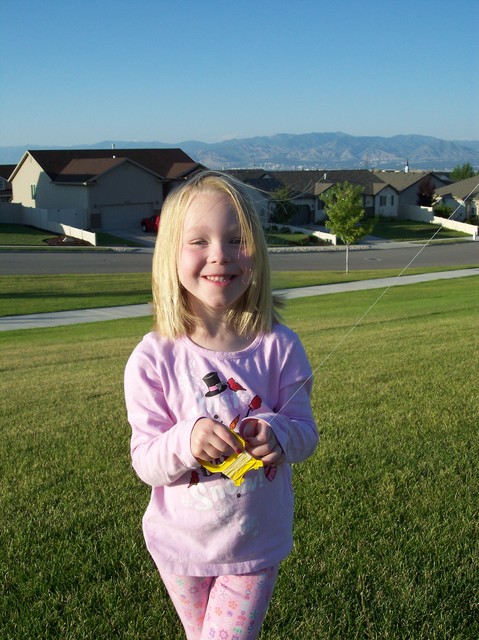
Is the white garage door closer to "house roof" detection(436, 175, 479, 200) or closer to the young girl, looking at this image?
"house roof" detection(436, 175, 479, 200)

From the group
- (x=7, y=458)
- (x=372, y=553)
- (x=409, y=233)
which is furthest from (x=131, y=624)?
(x=409, y=233)

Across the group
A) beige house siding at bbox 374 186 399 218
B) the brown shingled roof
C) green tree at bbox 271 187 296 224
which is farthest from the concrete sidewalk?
beige house siding at bbox 374 186 399 218

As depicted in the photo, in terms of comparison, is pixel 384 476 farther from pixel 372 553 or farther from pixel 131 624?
pixel 131 624

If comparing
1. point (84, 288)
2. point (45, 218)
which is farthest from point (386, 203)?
point (84, 288)

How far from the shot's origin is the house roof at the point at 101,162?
5184cm

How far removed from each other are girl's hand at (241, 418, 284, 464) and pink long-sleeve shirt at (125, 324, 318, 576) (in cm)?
4

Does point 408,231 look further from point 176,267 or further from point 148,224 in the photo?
point 176,267

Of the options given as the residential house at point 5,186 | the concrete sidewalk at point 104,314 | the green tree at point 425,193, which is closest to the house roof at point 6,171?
the residential house at point 5,186

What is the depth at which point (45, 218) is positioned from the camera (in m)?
50.1

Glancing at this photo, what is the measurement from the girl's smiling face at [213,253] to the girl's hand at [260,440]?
0.45 meters

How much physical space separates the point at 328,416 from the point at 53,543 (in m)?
2.68

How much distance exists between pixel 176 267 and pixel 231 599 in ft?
3.36

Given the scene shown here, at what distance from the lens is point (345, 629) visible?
9.34ft

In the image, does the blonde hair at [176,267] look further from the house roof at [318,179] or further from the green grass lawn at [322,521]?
the house roof at [318,179]
